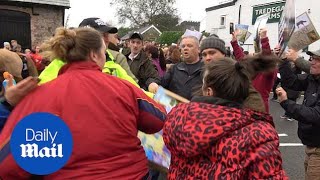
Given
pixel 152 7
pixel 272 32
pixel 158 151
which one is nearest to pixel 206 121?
pixel 158 151

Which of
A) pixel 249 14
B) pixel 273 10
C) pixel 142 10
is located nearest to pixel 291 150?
pixel 273 10

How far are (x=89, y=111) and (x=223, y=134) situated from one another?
2.16 ft

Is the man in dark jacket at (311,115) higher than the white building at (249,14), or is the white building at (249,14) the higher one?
the white building at (249,14)

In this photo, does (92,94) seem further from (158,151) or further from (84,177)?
(158,151)

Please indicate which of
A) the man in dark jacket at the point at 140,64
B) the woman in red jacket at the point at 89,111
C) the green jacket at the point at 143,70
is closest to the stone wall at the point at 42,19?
the man in dark jacket at the point at 140,64

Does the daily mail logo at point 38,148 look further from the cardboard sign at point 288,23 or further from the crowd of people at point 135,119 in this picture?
the cardboard sign at point 288,23

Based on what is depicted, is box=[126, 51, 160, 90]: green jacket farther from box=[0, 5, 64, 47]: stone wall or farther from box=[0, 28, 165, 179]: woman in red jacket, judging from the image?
box=[0, 5, 64, 47]: stone wall

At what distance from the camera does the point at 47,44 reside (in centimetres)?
209

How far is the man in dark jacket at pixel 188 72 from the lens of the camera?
3.95m

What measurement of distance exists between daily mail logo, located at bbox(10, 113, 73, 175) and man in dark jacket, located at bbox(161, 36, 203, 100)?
2336 millimetres

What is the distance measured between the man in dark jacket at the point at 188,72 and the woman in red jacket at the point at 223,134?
6.49 ft

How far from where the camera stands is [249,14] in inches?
1131

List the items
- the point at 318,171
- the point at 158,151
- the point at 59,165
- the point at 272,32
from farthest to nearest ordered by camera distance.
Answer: the point at 272,32 → the point at 318,171 → the point at 158,151 → the point at 59,165

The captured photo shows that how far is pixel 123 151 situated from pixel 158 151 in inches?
26.4
